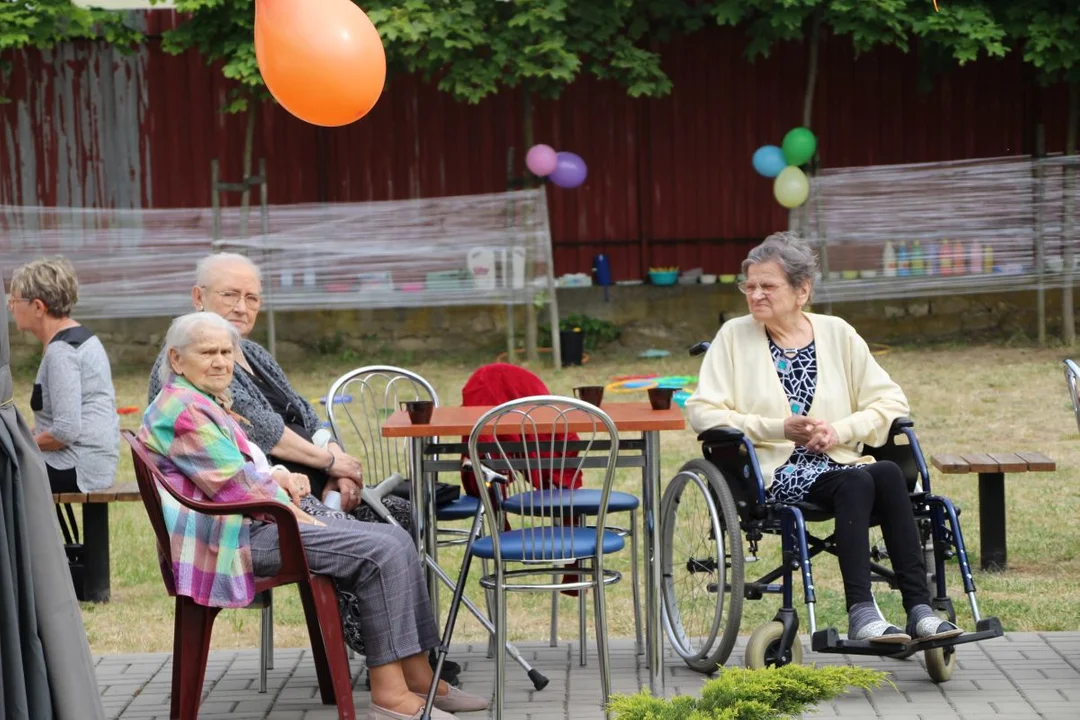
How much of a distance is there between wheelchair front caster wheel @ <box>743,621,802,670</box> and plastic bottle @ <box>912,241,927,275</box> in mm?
8837

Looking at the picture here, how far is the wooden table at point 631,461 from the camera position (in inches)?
169

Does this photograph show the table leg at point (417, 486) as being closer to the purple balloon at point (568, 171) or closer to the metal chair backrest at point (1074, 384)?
the metal chair backrest at point (1074, 384)

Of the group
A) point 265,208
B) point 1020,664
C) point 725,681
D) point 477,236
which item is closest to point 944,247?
point 477,236

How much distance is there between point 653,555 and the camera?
440cm

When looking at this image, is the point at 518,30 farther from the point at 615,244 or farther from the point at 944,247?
the point at 944,247

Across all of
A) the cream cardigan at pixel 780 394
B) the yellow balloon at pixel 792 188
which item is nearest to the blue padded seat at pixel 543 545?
the cream cardigan at pixel 780 394

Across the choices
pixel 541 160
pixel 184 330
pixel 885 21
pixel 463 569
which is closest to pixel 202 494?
pixel 184 330

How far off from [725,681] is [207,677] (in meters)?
2.77

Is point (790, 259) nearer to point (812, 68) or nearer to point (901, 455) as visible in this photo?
point (901, 455)

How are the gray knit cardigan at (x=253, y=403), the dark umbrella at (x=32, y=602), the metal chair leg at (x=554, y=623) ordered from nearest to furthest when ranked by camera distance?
1. the dark umbrella at (x=32, y=602)
2. the gray knit cardigan at (x=253, y=403)
3. the metal chair leg at (x=554, y=623)

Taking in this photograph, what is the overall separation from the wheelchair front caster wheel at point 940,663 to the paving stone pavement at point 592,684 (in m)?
0.04

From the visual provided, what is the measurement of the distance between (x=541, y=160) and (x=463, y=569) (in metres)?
8.74

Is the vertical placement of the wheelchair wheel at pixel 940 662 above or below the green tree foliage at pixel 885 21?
below

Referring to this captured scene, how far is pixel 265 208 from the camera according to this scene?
41.4 ft
